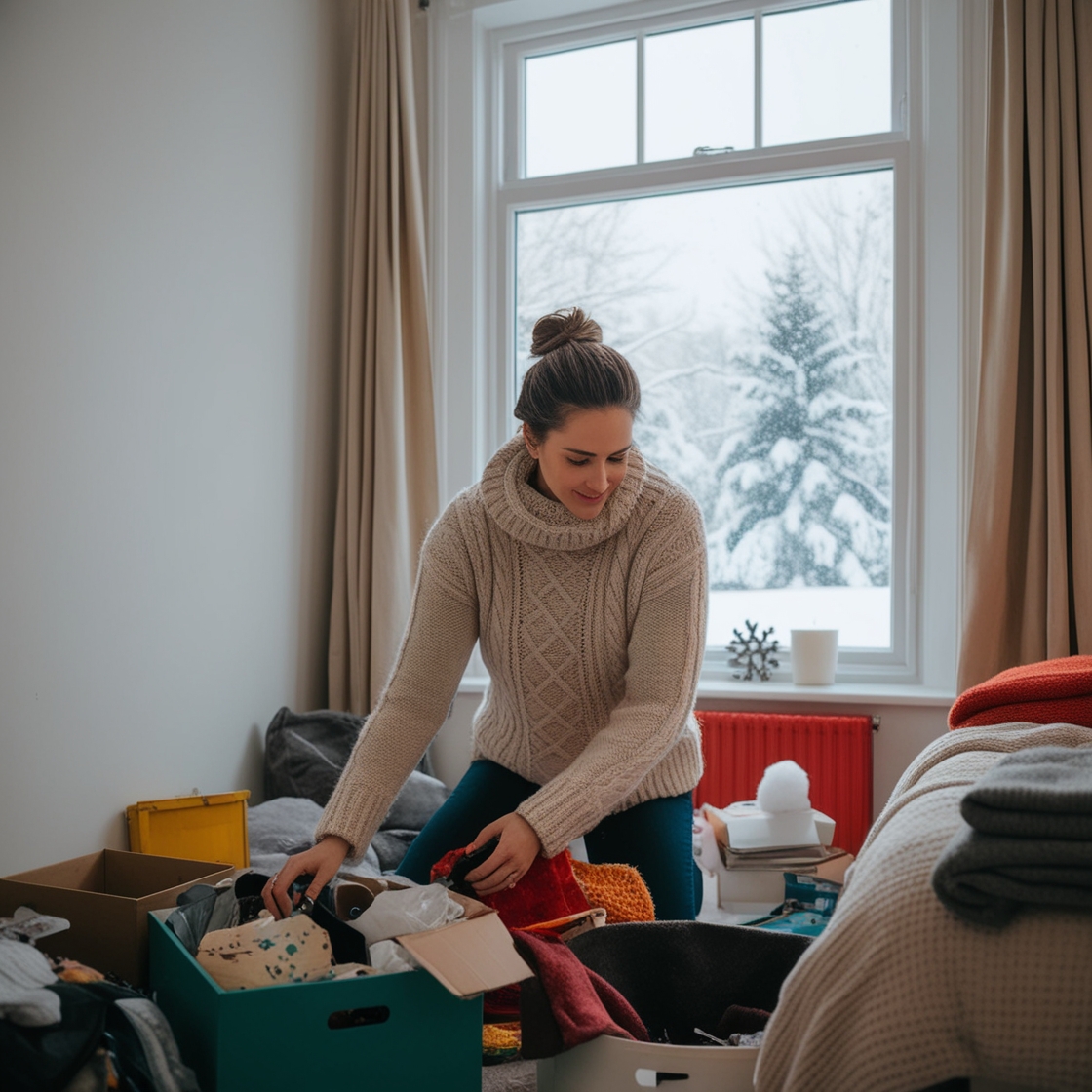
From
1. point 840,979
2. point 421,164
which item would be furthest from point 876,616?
point 840,979

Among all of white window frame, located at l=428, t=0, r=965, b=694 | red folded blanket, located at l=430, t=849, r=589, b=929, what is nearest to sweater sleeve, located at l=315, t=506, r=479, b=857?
red folded blanket, located at l=430, t=849, r=589, b=929

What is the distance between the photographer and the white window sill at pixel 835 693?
2.58m

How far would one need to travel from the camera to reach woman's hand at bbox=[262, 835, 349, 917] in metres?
1.34

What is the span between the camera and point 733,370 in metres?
3.03

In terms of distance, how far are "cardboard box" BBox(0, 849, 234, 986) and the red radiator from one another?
1.36 meters

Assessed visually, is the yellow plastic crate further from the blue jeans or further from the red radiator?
the red radiator

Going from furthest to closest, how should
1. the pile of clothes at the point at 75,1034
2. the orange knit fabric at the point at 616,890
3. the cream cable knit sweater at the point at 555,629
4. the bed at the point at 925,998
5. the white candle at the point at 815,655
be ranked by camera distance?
1. the white candle at the point at 815,655
2. the cream cable knit sweater at the point at 555,629
3. the orange knit fabric at the point at 616,890
4. the pile of clothes at the point at 75,1034
5. the bed at the point at 925,998

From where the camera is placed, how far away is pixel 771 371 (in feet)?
9.80

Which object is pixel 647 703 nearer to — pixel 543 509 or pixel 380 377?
pixel 543 509

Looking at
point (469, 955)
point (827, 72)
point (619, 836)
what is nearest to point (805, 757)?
point (619, 836)

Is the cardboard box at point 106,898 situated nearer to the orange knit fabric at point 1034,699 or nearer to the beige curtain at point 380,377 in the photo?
the beige curtain at point 380,377

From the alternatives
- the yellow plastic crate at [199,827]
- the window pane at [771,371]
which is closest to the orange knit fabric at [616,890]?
the yellow plastic crate at [199,827]

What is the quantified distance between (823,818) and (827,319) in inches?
54.1

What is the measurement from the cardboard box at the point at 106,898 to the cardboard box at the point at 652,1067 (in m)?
0.68
